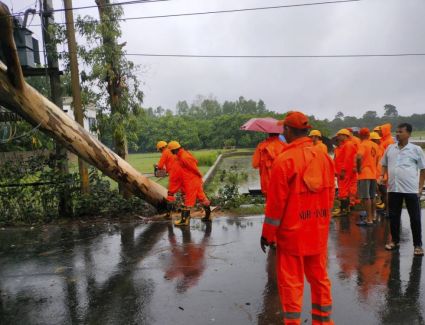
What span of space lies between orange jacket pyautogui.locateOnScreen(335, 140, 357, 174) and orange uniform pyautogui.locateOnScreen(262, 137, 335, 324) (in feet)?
15.6

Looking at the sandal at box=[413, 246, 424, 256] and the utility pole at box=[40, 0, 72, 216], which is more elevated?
the utility pole at box=[40, 0, 72, 216]

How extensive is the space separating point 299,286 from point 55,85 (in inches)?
272

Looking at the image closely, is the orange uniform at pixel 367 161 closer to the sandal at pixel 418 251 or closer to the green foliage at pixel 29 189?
the sandal at pixel 418 251

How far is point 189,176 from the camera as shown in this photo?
752cm

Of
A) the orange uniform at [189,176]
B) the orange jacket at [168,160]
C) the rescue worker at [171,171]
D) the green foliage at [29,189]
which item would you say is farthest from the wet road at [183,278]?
the orange jacket at [168,160]

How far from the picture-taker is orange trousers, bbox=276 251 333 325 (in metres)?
3.06

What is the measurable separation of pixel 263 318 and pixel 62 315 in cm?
197

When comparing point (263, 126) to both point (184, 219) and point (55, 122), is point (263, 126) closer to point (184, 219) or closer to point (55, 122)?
point (184, 219)

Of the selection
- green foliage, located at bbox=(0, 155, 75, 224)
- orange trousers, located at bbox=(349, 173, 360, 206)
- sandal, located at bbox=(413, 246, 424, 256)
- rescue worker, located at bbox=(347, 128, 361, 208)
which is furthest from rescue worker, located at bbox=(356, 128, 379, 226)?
green foliage, located at bbox=(0, 155, 75, 224)

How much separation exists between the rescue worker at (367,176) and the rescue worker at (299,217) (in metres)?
4.09

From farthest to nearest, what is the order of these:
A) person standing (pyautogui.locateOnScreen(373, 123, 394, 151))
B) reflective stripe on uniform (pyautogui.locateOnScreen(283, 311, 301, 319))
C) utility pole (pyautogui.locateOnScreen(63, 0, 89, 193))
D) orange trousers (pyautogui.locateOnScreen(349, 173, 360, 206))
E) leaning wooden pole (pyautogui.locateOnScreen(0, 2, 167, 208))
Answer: person standing (pyautogui.locateOnScreen(373, 123, 394, 151)) < utility pole (pyautogui.locateOnScreen(63, 0, 89, 193)) < orange trousers (pyautogui.locateOnScreen(349, 173, 360, 206)) < leaning wooden pole (pyautogui.locateOnScreen(0, 2, 167, 208)) < reflective stripe on uniform (pyautogui.locateOnScreen(283, 311, 301, 319))

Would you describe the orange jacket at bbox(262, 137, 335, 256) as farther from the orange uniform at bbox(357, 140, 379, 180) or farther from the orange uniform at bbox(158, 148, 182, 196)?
the orange uniform at bbox(158, 148, 182, 196)

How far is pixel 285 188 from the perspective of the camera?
306 centimetres

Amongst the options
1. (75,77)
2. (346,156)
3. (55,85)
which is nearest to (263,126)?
(346,156)
